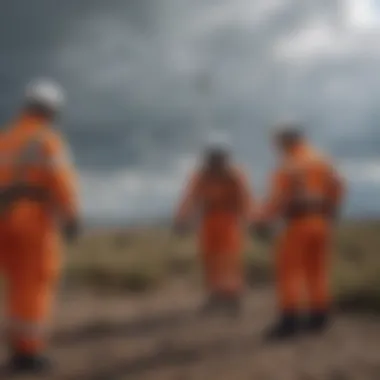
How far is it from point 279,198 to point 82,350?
0.92 meters

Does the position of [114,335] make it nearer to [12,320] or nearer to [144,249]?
[12,320]

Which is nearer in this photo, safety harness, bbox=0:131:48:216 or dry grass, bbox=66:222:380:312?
safety harness, bbox=0:131:48:216

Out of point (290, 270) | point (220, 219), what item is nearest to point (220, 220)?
point (220, 219)

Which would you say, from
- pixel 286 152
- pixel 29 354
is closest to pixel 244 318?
pixel 286 152

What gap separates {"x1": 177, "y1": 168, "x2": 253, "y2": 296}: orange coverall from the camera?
4.20 meters

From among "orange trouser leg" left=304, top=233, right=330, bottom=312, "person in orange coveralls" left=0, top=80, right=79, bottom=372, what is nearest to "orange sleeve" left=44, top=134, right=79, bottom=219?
"person in orange coveralls" left=0, top=80, right=79, bottom=372

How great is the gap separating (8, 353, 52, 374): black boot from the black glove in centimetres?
39

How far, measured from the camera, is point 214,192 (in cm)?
424

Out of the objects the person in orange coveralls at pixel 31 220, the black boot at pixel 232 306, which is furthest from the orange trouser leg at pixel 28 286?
the black boot at pixel 232 306

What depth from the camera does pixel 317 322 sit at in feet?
12.3

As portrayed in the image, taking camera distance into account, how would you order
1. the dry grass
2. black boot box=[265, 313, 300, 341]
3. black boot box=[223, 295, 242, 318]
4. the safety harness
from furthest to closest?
the dry grass, black boot box=[223, 295, 242, 318], black boot box=[265, 313, 300, 341], the safety harness

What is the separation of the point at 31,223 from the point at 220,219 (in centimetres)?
140

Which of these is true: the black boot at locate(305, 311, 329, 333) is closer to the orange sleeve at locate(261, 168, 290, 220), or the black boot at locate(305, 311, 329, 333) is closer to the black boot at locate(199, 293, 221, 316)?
the orange sleeve at locate(261, 168, 290, 220)

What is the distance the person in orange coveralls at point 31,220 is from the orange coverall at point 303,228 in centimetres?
91
